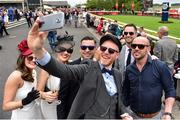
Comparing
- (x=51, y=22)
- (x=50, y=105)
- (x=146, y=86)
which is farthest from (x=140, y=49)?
(x=51, y=22)

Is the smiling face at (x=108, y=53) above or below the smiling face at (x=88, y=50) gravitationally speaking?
above

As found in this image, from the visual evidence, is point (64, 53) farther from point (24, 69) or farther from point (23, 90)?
point (23, 90)

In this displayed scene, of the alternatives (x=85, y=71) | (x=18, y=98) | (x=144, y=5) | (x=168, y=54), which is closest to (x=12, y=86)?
(x=18, y=98)

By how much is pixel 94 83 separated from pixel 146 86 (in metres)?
1.34

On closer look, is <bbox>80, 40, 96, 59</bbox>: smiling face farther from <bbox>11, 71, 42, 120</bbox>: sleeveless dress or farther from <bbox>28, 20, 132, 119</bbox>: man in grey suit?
<bbox>28, 20, 132, 119</bbox>: man in grey suit

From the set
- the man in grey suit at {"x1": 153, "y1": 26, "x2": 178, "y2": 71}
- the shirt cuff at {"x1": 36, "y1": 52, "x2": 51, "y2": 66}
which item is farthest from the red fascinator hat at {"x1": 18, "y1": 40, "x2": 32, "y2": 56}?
the man in grey suit at {"x1": 153, "y1": 26, "x2": 178, "y2": 71}

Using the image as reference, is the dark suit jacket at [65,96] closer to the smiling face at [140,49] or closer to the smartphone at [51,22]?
the smiling face at [140,49]

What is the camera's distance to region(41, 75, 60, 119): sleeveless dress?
13.5 ft

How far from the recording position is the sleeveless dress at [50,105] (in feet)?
13.5

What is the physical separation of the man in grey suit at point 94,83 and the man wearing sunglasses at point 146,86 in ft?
3.15

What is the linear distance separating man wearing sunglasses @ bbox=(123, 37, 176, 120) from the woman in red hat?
1.12 m

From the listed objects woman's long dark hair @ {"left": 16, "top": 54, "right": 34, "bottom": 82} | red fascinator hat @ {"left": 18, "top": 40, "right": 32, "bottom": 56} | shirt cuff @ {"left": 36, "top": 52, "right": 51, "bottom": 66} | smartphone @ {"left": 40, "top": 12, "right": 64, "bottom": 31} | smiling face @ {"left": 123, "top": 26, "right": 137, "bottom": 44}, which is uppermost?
smartphone @ {"left": 40, "top": 12, "right": 64, "bottom": 31}

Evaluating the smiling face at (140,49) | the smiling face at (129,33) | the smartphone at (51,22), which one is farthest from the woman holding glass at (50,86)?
the smiling face at (129,33)

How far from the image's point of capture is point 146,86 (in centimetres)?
409
